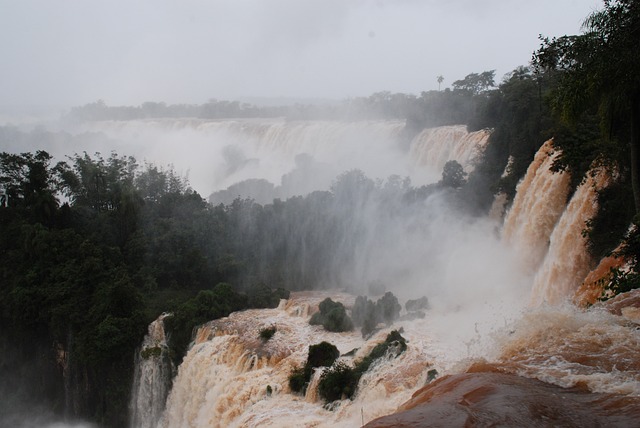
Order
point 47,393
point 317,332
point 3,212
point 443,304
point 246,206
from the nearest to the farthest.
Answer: point 317,332, point 443,304, point 47,393, point 3,212, point 246,206

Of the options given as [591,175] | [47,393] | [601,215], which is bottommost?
[47,393]

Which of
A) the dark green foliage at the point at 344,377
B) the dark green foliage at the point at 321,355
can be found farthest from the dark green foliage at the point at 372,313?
the dark green foliage at the point at 344,377

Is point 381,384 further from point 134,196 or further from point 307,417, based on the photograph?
point 134,196

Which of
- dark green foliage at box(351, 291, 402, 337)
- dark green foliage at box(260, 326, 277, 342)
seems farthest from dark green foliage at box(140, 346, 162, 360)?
dark green foliage at box(351, 291, 402, 337)

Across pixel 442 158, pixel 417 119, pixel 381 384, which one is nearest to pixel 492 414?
pixel 381 384

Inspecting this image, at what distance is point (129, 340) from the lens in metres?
17.0

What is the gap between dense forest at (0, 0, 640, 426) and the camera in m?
11.9

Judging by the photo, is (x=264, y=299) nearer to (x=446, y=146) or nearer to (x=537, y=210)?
(x=537, y=210)

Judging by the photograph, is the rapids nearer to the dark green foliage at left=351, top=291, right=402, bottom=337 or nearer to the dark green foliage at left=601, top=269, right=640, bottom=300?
the dark green foliage at left=351, top=291, right=402, bottom=337

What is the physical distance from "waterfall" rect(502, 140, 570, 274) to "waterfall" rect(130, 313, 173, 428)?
1129cm

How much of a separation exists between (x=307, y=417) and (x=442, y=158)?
2111cm

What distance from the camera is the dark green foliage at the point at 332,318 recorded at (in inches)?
579

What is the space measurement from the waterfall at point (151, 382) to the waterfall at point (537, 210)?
1129cm

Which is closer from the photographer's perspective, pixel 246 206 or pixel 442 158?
pixel 246 206
